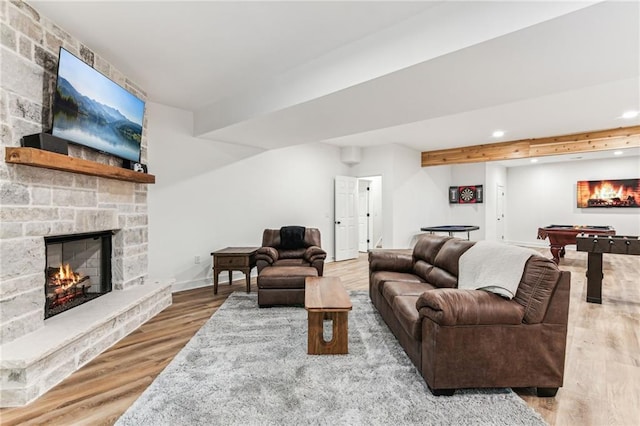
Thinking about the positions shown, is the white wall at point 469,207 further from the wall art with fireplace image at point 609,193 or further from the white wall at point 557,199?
the wall art with fireplace image at point 609,193

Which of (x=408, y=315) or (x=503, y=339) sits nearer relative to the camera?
(x=503, y=339)

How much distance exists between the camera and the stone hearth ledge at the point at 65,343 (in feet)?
6.22

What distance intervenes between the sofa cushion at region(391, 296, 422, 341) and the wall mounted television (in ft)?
10.0

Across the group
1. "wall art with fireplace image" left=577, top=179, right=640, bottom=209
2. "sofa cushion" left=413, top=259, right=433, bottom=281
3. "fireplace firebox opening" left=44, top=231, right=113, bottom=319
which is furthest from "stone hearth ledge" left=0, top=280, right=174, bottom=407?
"wall art with fireplace image" left=577, top=179, right=640, bottom=209

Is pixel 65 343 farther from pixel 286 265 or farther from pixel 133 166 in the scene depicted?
pixel 286 265

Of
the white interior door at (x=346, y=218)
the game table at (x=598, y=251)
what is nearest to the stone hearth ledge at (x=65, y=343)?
the white interior door at (x=346, y=218)

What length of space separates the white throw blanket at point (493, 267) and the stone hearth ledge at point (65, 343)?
3002mm

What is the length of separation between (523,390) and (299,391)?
4.90ft

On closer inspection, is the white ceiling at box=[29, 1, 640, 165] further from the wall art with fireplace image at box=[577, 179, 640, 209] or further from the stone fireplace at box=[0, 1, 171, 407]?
the wall art with fireplace image at box=[577, 179, 640, 209]

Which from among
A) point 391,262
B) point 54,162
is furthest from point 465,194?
point 54,162

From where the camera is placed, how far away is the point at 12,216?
2.12 m

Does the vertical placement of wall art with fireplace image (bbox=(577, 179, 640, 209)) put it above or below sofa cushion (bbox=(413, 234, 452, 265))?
above

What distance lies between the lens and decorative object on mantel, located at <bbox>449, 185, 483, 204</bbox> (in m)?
8.46

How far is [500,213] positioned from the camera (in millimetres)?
9195
